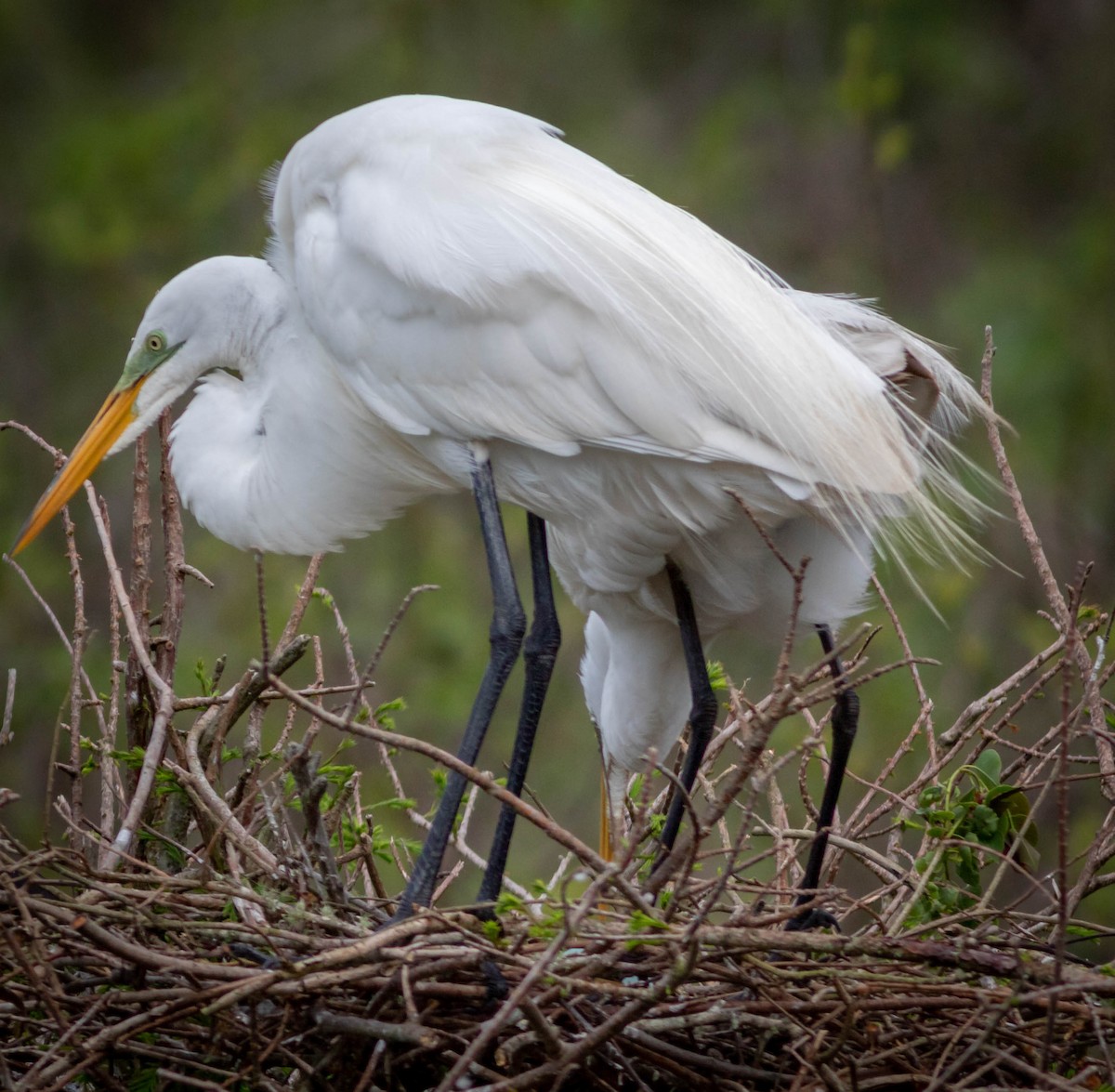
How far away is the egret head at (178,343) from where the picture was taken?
255cm

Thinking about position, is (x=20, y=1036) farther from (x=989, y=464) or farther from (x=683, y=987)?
(x=989, y=464)

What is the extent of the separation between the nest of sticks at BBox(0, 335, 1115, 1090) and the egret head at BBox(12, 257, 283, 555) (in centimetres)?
46

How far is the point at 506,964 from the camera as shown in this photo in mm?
1901

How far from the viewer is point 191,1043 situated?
6.45 ft

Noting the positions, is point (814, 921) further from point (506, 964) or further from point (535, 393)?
point (535, 393)

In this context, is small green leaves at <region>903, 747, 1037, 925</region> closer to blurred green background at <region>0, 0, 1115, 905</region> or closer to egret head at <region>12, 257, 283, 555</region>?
egret head at <region>12, 257, 283, 555</region>

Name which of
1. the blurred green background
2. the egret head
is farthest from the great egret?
the blurred green background

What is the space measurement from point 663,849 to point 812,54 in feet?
17.7

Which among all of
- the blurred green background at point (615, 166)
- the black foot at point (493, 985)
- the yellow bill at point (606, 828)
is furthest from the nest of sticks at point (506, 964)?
the blurred green background at point (615, 166)

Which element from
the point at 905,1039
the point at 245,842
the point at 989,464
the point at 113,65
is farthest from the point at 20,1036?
the point at 113,65

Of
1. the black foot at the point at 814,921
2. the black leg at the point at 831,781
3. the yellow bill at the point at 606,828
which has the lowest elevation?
the black foot at the point at 814,921

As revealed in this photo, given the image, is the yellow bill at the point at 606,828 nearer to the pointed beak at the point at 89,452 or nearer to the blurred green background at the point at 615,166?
the pointed beak at the point at 89,452

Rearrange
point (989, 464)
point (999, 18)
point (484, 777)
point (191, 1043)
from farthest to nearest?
point (999, 18) → point (989, 464) → point (191, 1043) → point (484, 777)

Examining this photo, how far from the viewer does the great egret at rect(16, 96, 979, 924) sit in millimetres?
2182
